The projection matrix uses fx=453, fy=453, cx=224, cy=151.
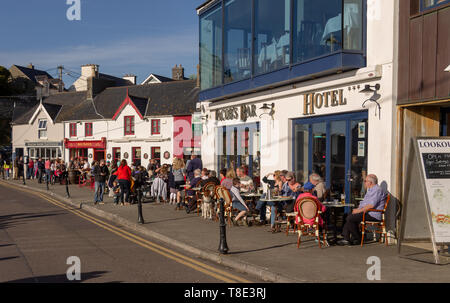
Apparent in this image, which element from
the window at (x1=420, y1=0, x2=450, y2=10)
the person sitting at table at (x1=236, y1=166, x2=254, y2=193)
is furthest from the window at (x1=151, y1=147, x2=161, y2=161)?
the window at (x1=420, y1=0, x2=450, y2=10)

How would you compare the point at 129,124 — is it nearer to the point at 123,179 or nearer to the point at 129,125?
the point at 129,125

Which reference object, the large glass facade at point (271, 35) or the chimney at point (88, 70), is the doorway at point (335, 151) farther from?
the chimney at point (88, 70)

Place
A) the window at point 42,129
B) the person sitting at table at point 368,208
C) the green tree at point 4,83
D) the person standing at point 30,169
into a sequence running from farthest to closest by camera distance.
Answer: the green tree at point 4,83, the window at point 42,129, the person standing at point 30,169, the person sitting at table at point 368,208

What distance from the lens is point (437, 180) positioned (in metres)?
8.16

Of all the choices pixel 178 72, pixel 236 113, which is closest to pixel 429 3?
pixel 236 113

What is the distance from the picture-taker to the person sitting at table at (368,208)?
9.58m

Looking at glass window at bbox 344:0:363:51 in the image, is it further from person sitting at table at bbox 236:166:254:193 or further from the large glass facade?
person sitting at table at bbox 236:166:254:193

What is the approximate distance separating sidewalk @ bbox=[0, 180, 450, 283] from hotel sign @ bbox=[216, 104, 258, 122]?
14.3ft

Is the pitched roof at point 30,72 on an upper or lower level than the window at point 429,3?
upper

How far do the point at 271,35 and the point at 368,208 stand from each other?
674 cm

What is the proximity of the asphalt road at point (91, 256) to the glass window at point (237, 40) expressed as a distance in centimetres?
681

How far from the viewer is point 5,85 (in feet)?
A: 223

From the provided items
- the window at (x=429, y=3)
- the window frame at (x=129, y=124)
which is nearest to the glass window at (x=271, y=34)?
the window at (x=429, y=3)
